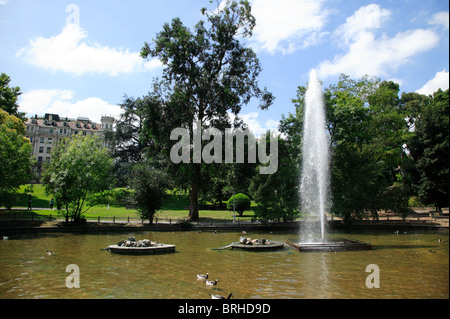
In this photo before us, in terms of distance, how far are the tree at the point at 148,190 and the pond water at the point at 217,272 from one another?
9858 mm

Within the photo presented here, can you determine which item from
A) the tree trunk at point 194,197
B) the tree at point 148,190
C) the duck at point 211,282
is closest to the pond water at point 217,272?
the duck at point 211,282

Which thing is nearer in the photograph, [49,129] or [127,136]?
[127,136]

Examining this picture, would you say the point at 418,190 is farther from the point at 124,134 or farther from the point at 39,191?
the point at 39,191

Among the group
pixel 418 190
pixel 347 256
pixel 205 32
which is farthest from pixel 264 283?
pixel 418 190

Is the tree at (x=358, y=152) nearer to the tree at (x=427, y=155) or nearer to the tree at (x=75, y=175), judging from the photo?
the tree at (x=427, y=155)

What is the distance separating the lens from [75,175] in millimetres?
29594

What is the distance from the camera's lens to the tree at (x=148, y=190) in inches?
1232

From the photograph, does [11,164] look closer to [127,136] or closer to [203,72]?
[203,72]

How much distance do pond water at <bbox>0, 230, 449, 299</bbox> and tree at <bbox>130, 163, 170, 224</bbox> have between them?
9858mm

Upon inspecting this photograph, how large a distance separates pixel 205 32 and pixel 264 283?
31.5 metres

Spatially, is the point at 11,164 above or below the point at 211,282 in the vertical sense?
above

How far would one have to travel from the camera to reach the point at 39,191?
59.4m

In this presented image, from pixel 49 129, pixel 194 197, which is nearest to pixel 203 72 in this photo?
pixel 194 197

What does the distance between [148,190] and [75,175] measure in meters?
6.88
